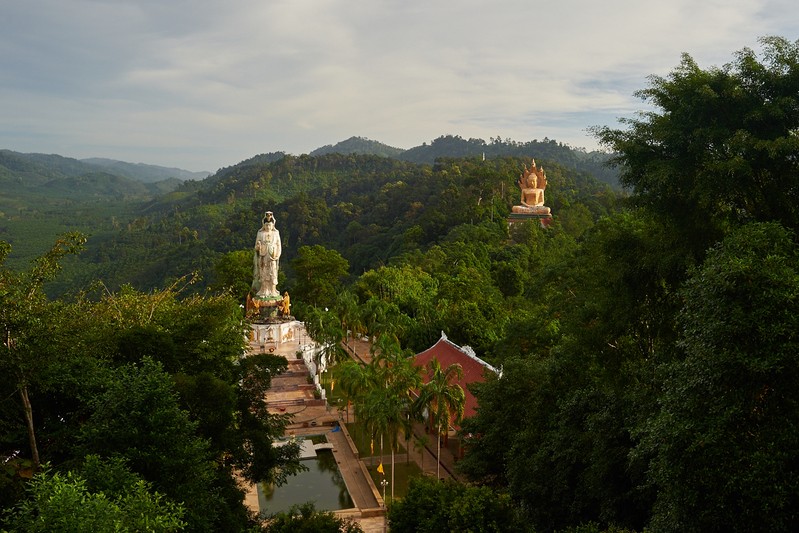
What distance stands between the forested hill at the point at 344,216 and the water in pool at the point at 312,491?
110ft

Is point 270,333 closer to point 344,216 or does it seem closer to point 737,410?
point 737,410

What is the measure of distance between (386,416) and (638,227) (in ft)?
27.4

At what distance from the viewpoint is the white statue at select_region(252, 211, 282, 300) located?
3159 centimetres

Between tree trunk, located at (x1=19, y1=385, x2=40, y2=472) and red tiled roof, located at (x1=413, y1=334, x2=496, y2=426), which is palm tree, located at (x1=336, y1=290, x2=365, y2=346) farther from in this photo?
tree trunk, located at (x1=19, y1=385, x2=40, y2=472)

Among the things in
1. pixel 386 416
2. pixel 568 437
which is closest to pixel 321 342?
pixel 386 416

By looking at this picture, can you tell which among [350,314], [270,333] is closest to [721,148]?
[350,314]

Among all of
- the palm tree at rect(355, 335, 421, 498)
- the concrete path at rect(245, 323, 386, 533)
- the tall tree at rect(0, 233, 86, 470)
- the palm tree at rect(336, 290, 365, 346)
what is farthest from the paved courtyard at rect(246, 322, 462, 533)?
the tall tree at rect(0, 233, 86, 470)

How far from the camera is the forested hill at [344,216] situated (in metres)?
58.2

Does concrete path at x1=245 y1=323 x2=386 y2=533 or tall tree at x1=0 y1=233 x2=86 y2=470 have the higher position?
tall tree at x1=0 y1=233 x2=86 y2=470

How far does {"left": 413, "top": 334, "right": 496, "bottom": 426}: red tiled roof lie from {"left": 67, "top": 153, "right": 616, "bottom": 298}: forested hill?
27.7 metres

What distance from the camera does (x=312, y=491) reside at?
16641 mm

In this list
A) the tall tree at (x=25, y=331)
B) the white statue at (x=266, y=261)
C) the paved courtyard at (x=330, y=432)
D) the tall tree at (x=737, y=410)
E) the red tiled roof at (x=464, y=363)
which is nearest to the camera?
the tall tree at (x=737, y=410)

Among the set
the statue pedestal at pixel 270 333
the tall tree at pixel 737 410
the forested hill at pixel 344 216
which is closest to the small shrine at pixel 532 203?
the forested hill at pixel 344 216

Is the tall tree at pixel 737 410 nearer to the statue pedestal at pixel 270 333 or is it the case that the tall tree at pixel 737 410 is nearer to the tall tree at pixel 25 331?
the tall tree at pixel 25 331
